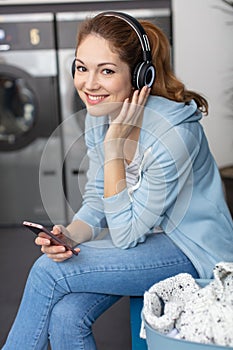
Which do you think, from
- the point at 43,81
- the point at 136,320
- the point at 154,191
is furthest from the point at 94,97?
the point at 43,81

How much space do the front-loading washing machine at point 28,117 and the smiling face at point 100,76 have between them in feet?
5.36

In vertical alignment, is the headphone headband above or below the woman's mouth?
above

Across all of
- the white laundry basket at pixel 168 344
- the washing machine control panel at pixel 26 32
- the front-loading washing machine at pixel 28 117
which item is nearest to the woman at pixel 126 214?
the white laundry basket at pixel 168 344

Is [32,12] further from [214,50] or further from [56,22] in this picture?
[214,50]

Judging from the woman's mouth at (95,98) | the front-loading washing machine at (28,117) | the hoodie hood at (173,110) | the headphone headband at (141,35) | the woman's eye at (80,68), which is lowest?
the front-loading washing machine at (28,117)

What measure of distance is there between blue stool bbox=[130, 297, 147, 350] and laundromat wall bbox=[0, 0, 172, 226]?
172 centimetres

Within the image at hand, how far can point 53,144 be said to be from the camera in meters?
3.32

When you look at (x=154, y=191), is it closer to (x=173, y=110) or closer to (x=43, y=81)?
(x=173, y=110)

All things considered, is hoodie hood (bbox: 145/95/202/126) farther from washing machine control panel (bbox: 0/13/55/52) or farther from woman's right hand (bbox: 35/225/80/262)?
washing machine control panel (bbox: 0/13/55/52)

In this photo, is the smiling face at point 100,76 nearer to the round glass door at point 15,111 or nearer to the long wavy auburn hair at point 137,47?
the long wavy auburn hair at point 137,47

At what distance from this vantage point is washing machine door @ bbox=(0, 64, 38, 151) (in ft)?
10.7

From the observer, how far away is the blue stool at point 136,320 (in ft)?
4.75

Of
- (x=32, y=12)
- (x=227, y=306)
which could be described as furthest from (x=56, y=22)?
(x=227, y=306)

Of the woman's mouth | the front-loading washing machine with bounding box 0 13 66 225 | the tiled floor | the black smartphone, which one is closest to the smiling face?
the woman's mouth
